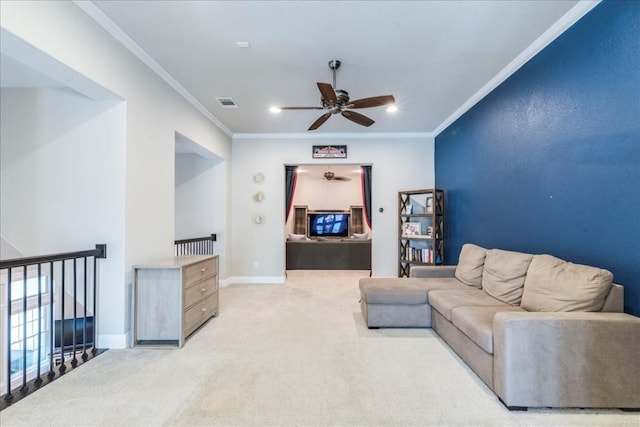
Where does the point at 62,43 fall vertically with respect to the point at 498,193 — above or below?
above

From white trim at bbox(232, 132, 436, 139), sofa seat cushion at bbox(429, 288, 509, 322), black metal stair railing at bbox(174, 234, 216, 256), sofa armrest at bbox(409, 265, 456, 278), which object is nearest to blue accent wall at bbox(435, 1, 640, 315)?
sofa armrest at bbox(409, 265, 456, 278)

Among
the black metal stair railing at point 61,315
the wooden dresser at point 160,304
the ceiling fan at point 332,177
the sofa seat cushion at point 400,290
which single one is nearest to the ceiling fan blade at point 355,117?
the sofa seat cushion at point 400,290

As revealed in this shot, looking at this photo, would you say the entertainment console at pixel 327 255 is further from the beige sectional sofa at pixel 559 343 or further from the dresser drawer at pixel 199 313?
the beige sectional sofa at pixel 559 343

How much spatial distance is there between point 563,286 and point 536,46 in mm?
2250

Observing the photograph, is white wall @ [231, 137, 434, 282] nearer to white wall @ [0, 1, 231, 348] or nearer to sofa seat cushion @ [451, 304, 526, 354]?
white wall @ [0, 1, 231, 348]

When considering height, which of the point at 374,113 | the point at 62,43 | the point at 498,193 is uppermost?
the point at 374,113

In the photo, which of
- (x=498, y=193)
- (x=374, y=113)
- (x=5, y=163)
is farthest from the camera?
(x=374, y=113)

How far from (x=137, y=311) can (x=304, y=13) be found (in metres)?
3.13

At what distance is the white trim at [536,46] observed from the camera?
2344mm

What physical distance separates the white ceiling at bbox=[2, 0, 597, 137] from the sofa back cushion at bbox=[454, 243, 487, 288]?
2074 millimetres

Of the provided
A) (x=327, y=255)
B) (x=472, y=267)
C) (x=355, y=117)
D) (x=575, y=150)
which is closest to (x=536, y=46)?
(x=575, y=150)

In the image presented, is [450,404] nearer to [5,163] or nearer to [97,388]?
[97,388]

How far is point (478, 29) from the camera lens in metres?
2.62

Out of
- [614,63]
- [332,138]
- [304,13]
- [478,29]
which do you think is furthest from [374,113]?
[614,63]
